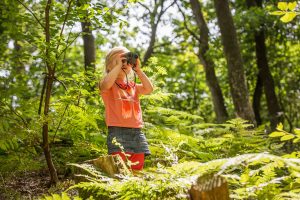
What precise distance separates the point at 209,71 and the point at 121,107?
8699mm

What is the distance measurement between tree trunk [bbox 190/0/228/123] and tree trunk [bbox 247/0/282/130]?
6.61 feet

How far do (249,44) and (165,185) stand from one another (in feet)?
41.2

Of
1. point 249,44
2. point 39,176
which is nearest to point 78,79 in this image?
point 39,176

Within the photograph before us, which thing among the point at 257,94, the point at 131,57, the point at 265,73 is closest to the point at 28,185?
the point at 131,57

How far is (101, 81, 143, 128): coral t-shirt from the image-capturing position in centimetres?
429

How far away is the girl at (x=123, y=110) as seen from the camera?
423cm

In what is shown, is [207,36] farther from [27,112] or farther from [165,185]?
[165,185]

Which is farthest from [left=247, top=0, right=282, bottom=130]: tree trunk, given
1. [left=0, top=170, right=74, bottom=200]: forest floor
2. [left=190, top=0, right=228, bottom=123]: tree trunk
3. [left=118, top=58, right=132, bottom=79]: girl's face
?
[left=118, top=58, right=132, bottom=79]: girl's face

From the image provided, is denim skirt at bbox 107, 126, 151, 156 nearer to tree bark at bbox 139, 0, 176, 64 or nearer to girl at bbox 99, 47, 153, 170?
girl at bbox 99, 47, 153, 170

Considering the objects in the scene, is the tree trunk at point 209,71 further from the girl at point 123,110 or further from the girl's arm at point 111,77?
the girl's arm at point 111,77

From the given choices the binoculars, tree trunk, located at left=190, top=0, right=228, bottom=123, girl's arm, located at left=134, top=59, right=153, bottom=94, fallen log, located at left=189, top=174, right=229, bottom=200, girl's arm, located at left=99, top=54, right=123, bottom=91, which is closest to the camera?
fallen log, located at left=189, top=174, right=229, bottom=200

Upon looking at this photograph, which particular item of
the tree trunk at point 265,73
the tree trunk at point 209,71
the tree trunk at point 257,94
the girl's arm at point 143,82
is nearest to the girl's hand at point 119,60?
the girl's arm at point 143,82

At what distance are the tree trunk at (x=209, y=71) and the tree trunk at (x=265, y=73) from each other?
201 cm

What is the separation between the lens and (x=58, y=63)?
457 cm
